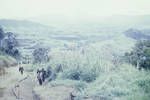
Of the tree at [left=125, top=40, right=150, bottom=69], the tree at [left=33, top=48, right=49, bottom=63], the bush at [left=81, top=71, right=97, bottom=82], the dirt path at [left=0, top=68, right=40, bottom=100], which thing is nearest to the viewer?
the dirt path at [left=0, top=68, right=40, bottom=100]

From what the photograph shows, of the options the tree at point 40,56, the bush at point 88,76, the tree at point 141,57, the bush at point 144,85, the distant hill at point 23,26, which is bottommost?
the tree at point 40,56

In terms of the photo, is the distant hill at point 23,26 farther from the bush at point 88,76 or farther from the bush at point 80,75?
the bush at point 88,76

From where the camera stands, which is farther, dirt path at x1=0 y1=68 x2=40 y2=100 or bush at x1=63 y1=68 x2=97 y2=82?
bush at x1=63 y1=68 x2=97 y2=82

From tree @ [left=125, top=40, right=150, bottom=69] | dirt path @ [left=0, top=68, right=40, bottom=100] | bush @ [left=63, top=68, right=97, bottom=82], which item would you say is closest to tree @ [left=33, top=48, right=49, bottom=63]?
tree @ [left=125, top=40, right=150, bottom=69]

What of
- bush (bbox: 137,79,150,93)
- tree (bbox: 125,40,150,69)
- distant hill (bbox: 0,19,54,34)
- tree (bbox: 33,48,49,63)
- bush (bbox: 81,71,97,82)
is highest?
distant hill (bbox: 0,19,54,34)

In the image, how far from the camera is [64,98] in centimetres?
1691

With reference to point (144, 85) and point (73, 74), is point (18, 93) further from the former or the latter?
point (144, 85)

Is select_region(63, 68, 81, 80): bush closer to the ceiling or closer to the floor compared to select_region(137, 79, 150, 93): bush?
closer to the floor

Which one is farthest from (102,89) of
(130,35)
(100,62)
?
(130,35)

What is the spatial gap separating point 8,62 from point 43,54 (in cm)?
807

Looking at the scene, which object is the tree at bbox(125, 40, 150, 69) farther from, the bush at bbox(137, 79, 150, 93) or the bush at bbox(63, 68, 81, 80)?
the bush at bbox(137, 79, 150, 93)

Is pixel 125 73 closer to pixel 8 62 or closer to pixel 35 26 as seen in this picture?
pixel 8 62

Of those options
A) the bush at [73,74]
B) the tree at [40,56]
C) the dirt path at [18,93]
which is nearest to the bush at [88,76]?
the bush at [73,74]

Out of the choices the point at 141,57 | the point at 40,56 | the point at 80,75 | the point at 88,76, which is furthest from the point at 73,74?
the point at 40,56
